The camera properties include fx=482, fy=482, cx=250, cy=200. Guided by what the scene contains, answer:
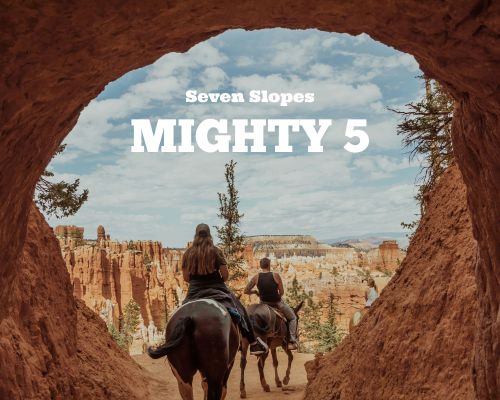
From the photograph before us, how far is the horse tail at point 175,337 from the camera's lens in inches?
244

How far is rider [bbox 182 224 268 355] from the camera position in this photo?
282 inches

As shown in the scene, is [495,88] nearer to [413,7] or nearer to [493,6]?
[493,6]

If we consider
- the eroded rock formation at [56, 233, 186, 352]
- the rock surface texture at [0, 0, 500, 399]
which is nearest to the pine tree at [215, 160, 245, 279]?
the rock surface texture at [0, 0, 500, 399]

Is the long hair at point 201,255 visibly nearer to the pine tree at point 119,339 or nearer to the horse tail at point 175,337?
the horse tail at point 175,337

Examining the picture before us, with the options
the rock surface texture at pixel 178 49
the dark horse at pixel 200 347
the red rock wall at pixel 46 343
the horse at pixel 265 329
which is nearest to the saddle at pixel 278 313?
the horse at pixel 265 329

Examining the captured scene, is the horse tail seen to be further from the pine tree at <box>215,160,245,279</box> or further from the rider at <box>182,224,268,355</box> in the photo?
the pine tree at <box>215,160,245,279</box>

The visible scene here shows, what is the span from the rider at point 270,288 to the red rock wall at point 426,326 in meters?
2.83

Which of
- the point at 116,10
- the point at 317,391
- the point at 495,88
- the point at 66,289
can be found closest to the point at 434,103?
the point at 317,391

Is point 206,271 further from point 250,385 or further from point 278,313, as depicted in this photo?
point 250,385

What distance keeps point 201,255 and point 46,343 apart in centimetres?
259

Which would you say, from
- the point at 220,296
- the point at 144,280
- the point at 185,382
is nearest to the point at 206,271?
the point at 220,296

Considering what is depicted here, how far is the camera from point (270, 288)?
11.3 metres

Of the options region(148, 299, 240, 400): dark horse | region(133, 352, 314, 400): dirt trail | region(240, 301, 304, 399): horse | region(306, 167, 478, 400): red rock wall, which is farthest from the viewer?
region(133, 352, 314, 400): dirt trail

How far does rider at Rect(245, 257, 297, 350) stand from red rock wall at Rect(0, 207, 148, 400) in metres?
3.44
